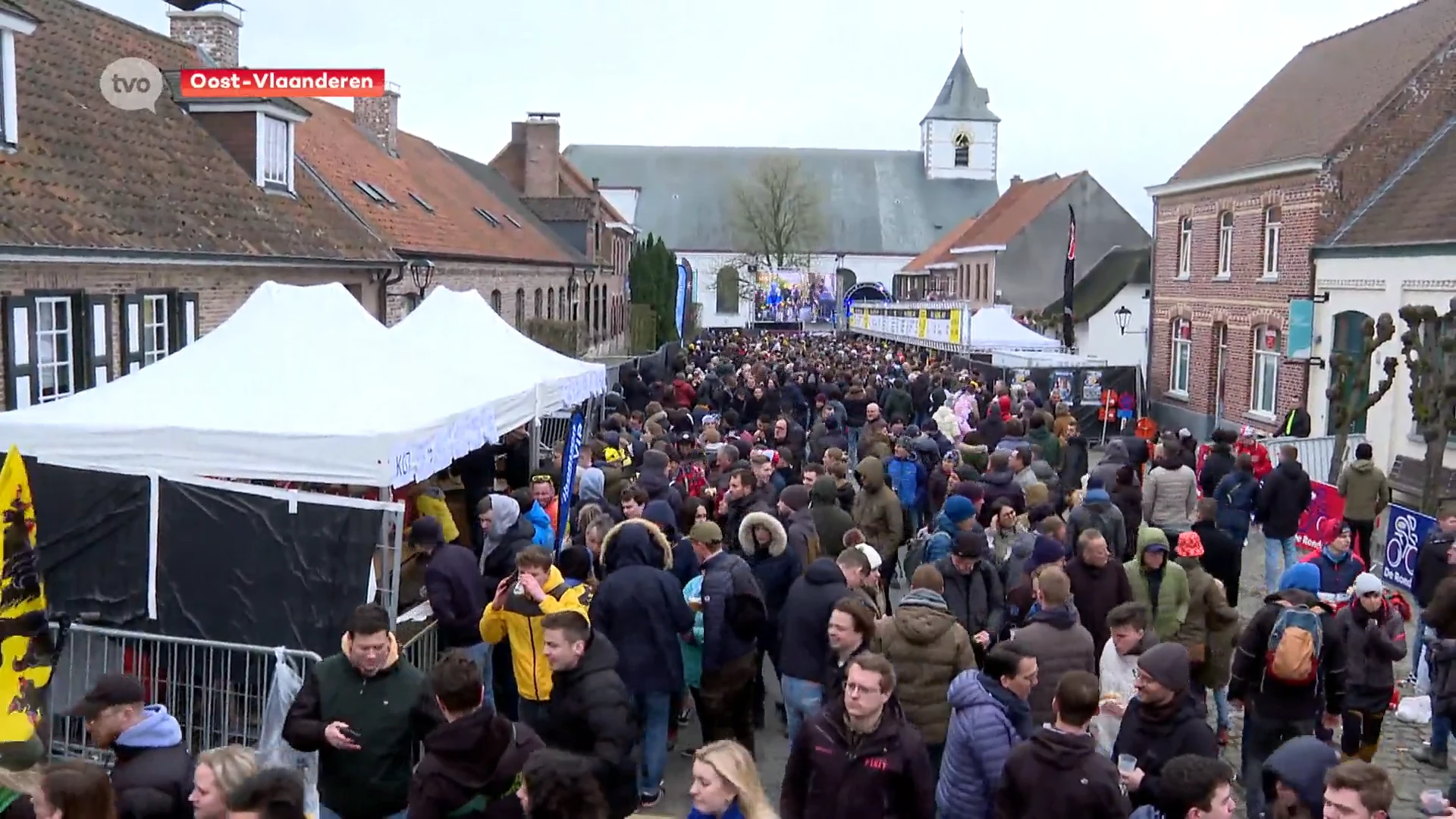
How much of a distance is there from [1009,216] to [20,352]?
43.0m

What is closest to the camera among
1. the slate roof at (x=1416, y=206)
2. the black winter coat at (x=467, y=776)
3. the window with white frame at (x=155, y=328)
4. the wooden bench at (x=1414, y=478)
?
the black winter coat at (x=467, y=776)

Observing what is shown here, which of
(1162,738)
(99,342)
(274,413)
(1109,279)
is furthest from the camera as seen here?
→ (1109,279)

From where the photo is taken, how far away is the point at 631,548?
264 inches

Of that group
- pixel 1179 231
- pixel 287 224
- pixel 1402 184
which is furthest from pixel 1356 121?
pixel 287 224

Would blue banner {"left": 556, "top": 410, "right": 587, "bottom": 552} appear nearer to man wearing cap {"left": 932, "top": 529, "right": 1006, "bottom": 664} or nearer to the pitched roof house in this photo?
man wearing cap {"left": 932, "top": 529, "right": 1006, "bottom": 664}

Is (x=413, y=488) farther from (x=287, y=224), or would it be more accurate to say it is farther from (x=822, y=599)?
(x=287, y=224)

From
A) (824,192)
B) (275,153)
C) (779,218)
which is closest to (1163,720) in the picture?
(275,153)

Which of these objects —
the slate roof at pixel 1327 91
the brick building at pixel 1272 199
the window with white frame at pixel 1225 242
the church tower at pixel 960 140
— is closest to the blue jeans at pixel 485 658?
the brick building at pixel 1272 199

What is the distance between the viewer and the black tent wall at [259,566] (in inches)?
269

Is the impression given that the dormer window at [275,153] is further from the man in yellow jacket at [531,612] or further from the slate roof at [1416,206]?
the slate roof at [1416,206]

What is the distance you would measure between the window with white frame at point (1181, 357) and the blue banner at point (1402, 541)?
573 inches

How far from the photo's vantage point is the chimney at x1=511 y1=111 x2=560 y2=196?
135ft

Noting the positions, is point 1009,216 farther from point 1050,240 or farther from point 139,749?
point 139,749

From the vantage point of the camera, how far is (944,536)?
793 cm
